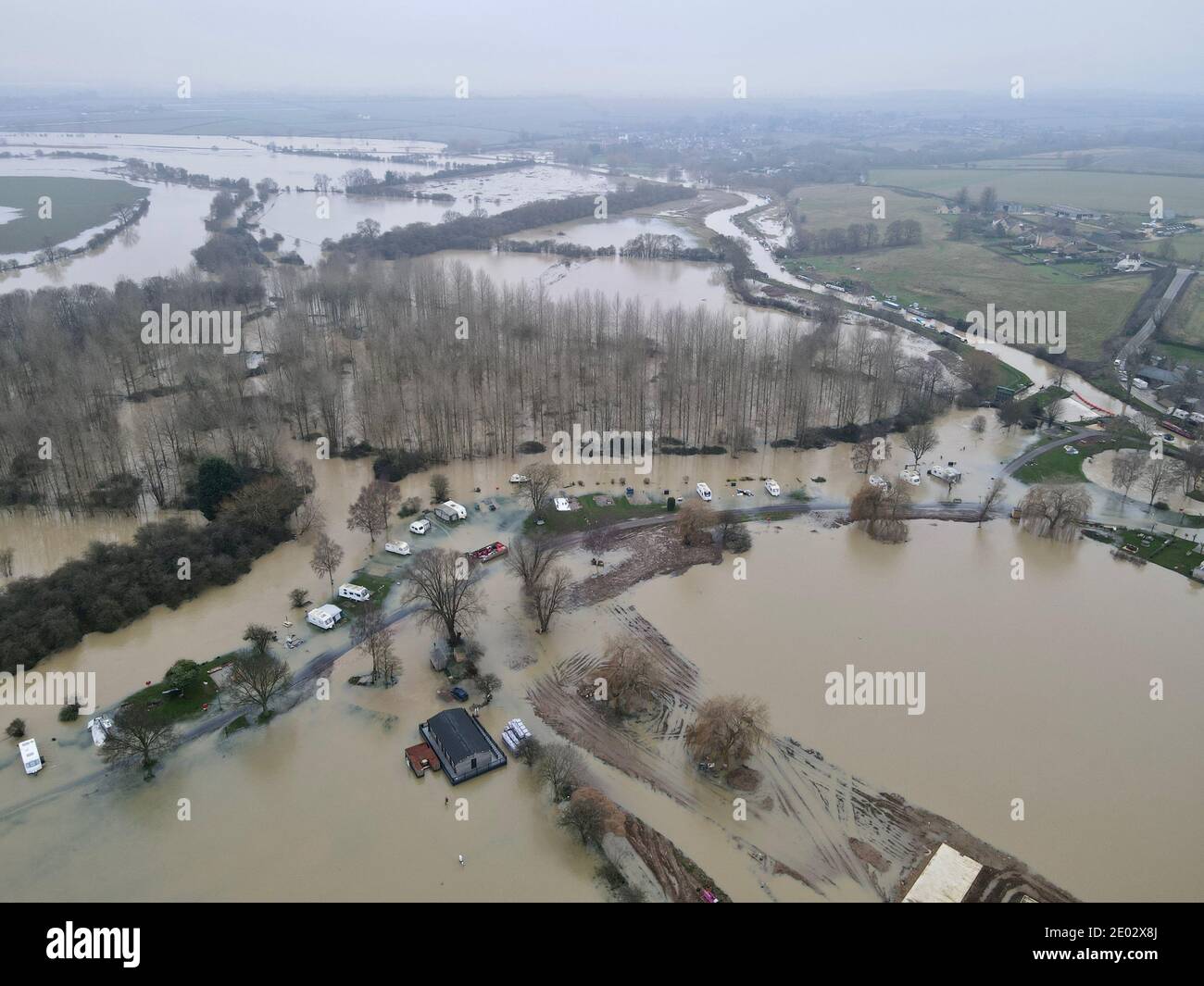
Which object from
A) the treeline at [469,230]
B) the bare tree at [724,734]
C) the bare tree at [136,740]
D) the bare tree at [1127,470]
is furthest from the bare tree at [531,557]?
the treeline at [469,230]

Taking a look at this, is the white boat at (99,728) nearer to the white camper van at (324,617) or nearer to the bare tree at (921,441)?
the white camper van at (324,617)

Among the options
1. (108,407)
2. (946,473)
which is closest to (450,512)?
(108,407)

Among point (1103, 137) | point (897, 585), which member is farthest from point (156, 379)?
point (1103, 137)

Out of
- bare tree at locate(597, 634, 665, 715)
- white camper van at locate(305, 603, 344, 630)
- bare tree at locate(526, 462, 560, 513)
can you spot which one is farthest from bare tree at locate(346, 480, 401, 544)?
bare tree at locate(597, 634, 665, 715)

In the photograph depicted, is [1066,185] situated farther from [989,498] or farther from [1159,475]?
[989,498]
